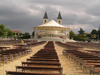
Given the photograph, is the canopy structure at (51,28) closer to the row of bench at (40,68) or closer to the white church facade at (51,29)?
the white church facade at (51,29)

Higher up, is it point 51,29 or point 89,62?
point 51,29

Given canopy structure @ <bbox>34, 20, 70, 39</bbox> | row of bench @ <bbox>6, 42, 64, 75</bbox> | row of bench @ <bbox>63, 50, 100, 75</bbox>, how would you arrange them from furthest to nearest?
canopy structure @ <bbox>34, 20, 70, 39</bbox> → row of bench @ <bbox>63, 50, 100, 75</bbox> → row of bench @ <bbox>6, 42, 64, 75</bbox>

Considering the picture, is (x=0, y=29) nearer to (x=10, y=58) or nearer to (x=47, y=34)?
(x=47, y=34)

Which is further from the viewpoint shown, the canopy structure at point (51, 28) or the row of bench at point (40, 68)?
the canopy structure at point (51, 28)

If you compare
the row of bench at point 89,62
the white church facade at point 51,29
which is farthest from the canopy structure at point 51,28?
the row of bench at point 89,62

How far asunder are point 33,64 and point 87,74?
2.58 metres

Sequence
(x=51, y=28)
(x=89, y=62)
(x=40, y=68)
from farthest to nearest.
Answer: (x=51, y=28) < (x=89, y=62) < (x=40, y=68)

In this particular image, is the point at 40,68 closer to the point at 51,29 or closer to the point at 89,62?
the point at 89,62

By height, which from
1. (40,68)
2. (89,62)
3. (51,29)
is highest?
(51,29)

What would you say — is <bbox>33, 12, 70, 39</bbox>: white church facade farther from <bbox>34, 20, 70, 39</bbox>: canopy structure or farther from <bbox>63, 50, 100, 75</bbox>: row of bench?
<bbox>63, 50, 100, 75</bbox>: row of bench

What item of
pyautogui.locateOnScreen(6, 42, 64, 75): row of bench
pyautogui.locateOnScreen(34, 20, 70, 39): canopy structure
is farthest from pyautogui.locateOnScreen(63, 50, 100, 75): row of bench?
pyautogui.locateOnScreen(34, 20, 70, 39): canopy structure

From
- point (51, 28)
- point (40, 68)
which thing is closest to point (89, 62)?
point (40, 68)

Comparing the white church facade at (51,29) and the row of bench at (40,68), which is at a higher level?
the white church facade at (51,29)

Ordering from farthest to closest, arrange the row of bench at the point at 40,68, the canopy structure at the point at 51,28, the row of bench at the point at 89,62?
the canopy structure at the point at 51,28, the row of bench at the point at 89,62, the row of bench at the point at 40,68
